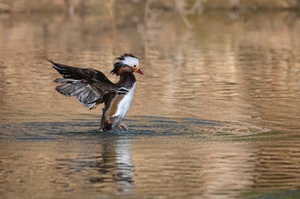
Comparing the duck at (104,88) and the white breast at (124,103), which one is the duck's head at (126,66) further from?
the white breast at (124,103)

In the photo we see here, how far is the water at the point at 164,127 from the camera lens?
9.86m

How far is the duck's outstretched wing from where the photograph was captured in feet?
42.1

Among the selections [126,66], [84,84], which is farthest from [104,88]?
[126,66]

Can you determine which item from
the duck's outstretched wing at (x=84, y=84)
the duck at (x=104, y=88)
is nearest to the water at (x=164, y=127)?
the duck at (x=104, y=88)

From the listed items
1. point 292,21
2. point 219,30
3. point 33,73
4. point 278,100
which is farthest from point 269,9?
point 278,100

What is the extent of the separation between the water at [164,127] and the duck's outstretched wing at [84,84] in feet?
1.63

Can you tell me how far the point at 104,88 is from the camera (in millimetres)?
12945

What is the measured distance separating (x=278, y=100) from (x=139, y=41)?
13553 millimetres

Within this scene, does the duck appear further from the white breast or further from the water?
the water

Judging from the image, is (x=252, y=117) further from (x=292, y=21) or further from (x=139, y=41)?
(x=292, y=21)

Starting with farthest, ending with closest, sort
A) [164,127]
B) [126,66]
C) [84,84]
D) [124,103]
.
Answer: [164,127]
[126,66]
[124,103]
[84,84]

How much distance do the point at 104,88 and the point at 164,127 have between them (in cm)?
117

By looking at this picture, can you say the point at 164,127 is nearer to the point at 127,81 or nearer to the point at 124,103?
the point at 124,103

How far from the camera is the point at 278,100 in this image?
16750 millimetres
